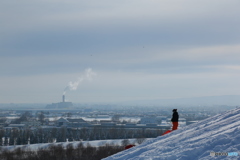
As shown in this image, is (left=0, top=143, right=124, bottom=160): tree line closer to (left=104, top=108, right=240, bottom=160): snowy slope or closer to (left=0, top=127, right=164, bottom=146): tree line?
(left=0, top=127, right=164, bottom=146): tree line

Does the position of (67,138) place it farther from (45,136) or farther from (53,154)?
(53,154)

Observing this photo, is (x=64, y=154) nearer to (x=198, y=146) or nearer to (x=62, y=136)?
(x=62, y=136)

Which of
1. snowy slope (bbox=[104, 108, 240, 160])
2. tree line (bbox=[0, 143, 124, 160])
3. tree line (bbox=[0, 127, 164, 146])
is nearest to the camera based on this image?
snowy slope (bbox=[104, 108, 240, 160])

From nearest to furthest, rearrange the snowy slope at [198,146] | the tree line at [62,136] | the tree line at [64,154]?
1. the snowy slope at [198,146]
2. the tree line at [64,154]
3. the tree line at [62,136]

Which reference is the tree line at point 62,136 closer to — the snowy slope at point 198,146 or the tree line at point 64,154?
the tree line at point 64,154

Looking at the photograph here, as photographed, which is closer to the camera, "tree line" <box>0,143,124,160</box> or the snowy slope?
the snowy slope

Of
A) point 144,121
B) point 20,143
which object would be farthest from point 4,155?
point 144,121

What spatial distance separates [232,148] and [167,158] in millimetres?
1165

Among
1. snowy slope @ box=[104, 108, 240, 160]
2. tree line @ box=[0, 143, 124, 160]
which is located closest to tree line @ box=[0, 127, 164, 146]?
tree line @ box=[0, 143, 124, 160]

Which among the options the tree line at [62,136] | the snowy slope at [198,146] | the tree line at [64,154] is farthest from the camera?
the tree line at [62,136]

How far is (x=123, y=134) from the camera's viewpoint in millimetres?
58469

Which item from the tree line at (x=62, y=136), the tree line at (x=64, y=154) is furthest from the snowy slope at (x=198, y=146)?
the tree line at (x=62, y=136)

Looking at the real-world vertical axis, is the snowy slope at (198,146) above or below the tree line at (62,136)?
above

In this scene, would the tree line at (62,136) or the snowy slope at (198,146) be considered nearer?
the snowy slope at (198,146)
